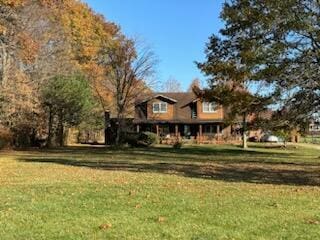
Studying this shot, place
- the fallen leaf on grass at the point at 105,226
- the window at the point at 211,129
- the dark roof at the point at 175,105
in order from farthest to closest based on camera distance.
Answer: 1. the window at the point at 211,129
2. the dark roof at the point at 175,105
3. the fallen leaf on grass at the point at 105,226

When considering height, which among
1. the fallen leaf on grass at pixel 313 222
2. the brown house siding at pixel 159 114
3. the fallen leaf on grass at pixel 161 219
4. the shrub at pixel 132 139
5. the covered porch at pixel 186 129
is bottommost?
the fallen leaf on grass at pixel 313 222

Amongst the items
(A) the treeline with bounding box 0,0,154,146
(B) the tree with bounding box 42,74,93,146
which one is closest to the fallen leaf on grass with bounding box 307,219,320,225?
(A) the treeline with bounding box 0,0,154,146

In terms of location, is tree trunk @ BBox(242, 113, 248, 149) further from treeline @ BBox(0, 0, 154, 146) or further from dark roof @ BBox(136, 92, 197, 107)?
dark roof @ BBox(136, 92, 197, 107)

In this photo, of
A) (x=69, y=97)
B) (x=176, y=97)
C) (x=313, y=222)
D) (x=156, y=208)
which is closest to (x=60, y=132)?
(x=69, y=97)

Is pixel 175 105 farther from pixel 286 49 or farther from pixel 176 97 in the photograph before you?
pixel 286 49

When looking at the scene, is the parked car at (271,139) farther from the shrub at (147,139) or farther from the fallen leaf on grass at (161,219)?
the fallen leaf on grass at (161,219)

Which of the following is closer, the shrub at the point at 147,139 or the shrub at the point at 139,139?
the shrub at the point at 139,139

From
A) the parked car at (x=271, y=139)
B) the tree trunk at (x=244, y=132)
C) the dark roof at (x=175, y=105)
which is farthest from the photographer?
the parked car at (x=271, y=139)

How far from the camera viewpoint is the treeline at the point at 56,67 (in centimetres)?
3847

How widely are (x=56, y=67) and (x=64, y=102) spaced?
410 centimetres

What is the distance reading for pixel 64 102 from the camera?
52.0m

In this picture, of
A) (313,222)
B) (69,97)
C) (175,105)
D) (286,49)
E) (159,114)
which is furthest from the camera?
(175,105)

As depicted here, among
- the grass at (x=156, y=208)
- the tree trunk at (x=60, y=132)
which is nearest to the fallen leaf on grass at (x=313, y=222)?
the grass at (x=156, y=208)

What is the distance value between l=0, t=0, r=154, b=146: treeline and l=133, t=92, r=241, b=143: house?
16.7ft
